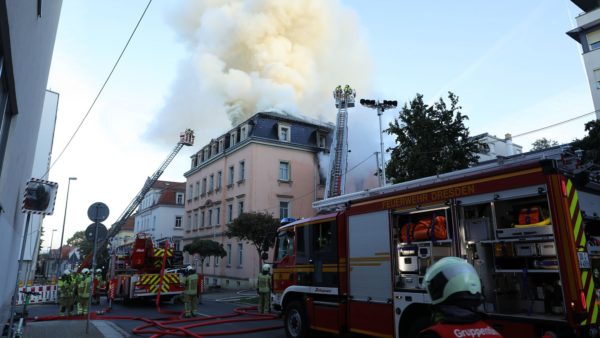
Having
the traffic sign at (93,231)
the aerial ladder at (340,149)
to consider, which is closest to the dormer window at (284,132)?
the aerial ladder at (340,149)

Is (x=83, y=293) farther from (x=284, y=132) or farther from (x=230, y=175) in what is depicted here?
(x=284, y=132)

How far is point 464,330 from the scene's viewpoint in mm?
1998

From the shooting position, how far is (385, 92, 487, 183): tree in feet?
56.8

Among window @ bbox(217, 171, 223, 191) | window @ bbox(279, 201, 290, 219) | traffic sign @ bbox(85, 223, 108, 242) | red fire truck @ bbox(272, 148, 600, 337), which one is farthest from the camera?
window @ bbox(217, 171, 223, 191)

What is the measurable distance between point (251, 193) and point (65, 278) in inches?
612

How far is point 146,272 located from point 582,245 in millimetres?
15915

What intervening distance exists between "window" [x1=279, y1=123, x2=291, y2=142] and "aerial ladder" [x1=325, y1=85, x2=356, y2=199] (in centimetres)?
583

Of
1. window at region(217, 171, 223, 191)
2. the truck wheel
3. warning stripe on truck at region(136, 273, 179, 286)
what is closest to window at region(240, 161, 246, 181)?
window at region(217, 171, 223, 191)

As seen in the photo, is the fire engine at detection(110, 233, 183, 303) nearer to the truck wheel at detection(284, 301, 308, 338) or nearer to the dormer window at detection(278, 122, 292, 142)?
the truck wheel at detection(284, 301, 308, 338)

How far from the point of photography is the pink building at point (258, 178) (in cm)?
2875

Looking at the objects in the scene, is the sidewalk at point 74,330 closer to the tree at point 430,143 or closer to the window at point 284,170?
the tree at point 430,143

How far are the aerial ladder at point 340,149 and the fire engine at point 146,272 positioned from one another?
10.3m

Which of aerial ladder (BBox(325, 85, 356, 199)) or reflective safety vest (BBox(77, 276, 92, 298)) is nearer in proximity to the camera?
reflective safety vest (BBox(77, 276, 92, 298))

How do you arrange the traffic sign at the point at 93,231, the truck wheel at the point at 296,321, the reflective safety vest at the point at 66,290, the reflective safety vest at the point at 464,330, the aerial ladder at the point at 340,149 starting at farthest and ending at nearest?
the aerial ladder at the point at 340,149 → the reflective safety vest at the point at 66,290 → the traffic sign at the point at 93,231 → the truck wheel at the point at 296,321 → the reflective safety vest at the point at 464,330
